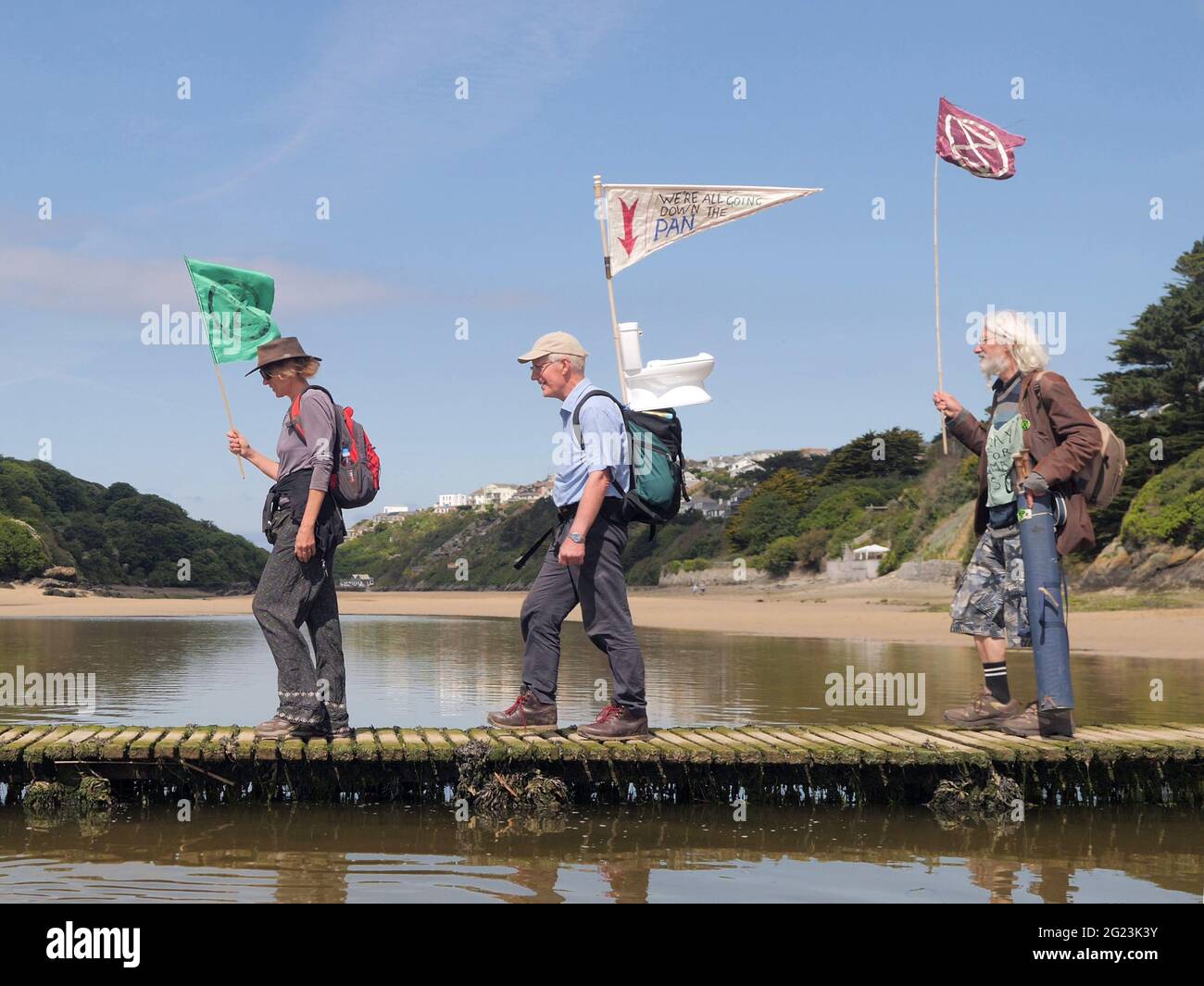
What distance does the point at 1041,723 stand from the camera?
777cm

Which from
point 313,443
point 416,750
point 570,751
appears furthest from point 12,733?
point 570,751

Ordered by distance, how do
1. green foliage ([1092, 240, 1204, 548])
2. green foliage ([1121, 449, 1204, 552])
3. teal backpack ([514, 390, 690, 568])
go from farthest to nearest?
green foliage ([1092, 240, 1204, 548]) < green foliage ([1121, 449, 1204, 552]) < teal backpack ([514, 390, 690, 568])

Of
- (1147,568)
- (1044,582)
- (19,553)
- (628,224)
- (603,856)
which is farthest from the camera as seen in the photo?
(19,553)

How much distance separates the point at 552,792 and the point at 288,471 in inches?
91.4

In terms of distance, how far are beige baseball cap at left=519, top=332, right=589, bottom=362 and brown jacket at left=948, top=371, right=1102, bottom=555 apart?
2.26 meters

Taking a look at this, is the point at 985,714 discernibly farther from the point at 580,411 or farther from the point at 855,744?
the point at 580,411

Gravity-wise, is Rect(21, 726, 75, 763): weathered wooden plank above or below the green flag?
below

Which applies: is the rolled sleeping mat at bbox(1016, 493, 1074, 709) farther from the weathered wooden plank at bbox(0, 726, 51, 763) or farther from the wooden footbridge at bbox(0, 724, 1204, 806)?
the weathered wooden plank at bbox(0, 726, 51, 763)

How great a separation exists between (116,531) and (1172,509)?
105630mm

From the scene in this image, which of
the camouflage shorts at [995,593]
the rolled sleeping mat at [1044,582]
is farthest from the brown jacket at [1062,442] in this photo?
the camouflage shorts at [995,593]

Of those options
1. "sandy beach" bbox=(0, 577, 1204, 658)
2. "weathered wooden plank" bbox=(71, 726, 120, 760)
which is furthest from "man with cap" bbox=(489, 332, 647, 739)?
"sandy beach" bbox=(0, 577, 1204, 658)

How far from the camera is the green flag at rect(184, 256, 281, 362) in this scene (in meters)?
7.62

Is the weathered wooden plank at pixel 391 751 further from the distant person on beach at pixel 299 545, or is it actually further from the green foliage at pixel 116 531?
the green foliage at pixel 116 531
